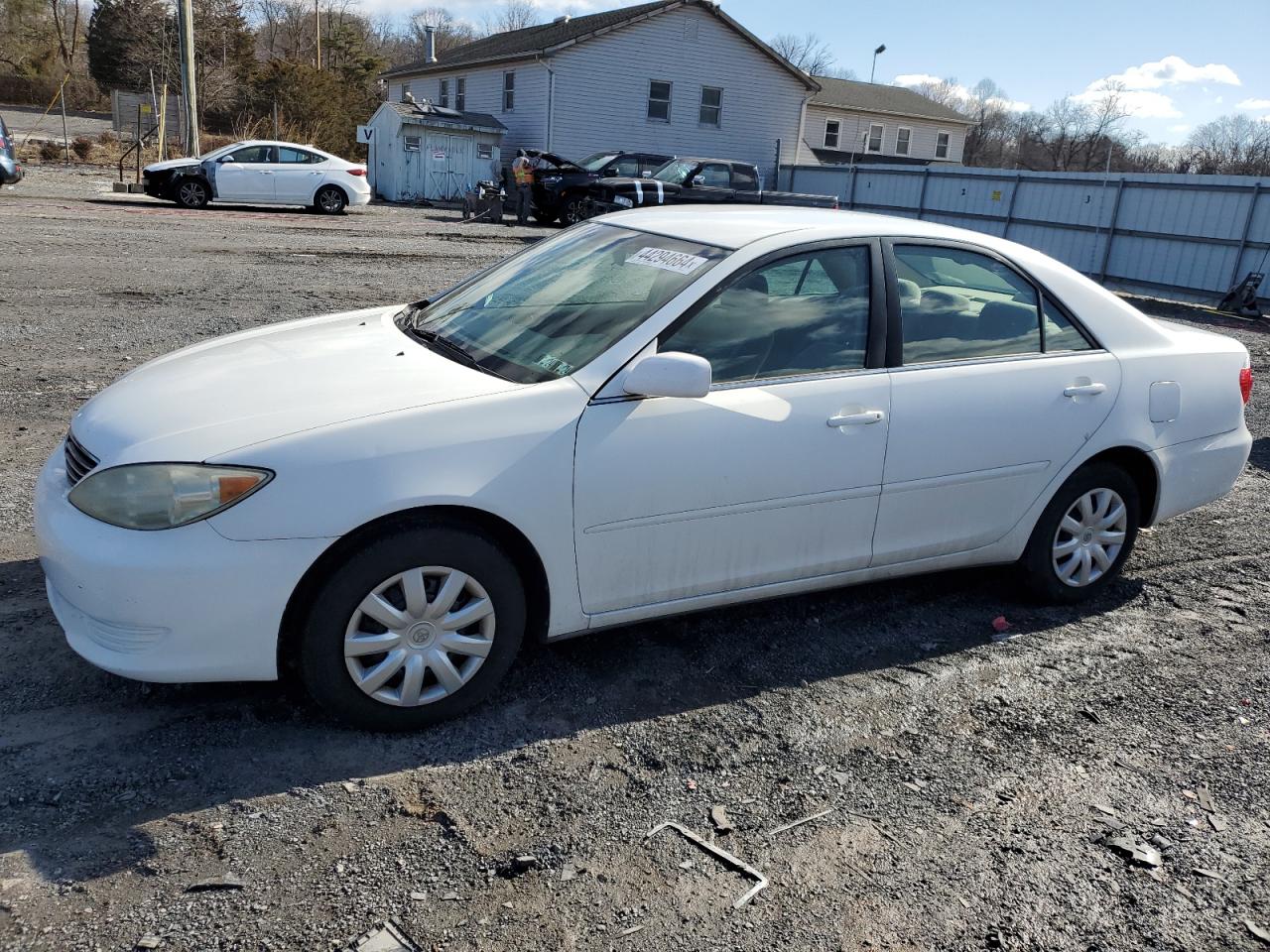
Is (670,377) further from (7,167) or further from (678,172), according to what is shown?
(7,167)

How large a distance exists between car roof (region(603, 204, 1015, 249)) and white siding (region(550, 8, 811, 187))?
101 feet

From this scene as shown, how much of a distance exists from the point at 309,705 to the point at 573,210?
2198cm

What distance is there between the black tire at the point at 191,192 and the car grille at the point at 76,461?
66.4 ft

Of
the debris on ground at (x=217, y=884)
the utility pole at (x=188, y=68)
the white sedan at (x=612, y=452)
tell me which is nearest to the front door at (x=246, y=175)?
the utility pole at (x=188, y=68)

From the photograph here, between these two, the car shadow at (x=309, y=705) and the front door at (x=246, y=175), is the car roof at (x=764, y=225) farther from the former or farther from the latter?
the front door at (x=246, y=175)

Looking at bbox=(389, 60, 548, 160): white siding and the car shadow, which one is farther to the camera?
bbox=(389, 60, 548, 160): white siding

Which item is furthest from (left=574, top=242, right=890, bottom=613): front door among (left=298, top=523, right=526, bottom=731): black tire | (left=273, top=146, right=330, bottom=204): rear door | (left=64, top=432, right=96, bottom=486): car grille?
(left=273, top=146, right=330, bottom=204): rear door

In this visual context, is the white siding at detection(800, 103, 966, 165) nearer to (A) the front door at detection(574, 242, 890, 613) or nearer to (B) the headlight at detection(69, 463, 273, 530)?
(A) the front door at detection(574, 242, 890, 613)

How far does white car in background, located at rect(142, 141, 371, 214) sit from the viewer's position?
21297 mm

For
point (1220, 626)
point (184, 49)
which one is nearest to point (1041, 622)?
point (1220, 626)

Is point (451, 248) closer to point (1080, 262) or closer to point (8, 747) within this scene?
point (1080, 262)

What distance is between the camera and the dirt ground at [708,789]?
2.62m

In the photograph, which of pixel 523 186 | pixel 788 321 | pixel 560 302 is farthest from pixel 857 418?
pixel 523 186

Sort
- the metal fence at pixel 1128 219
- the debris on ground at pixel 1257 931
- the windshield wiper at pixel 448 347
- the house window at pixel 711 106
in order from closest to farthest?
the debris on ground at pixel 1257 931
the windshield wiper at pixel 448 347
the metal fence at pixel 1128 219
the house window at pixel 711 106
